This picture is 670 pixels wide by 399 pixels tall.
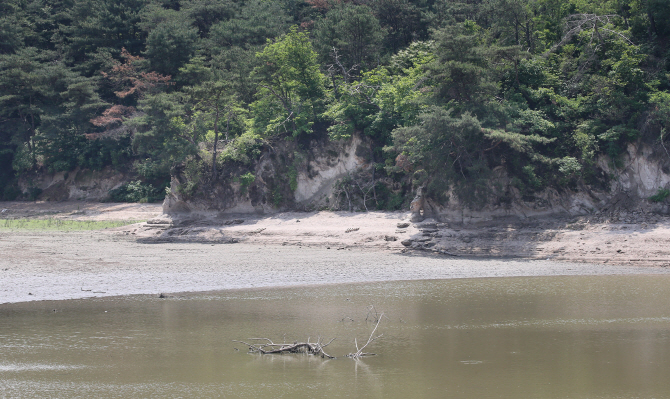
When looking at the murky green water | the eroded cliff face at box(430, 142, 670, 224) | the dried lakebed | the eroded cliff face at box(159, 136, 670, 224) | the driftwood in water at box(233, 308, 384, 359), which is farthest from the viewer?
the eroded cliff face at box(159, 136, 670, 224)

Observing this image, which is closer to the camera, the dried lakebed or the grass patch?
the dried lakebed

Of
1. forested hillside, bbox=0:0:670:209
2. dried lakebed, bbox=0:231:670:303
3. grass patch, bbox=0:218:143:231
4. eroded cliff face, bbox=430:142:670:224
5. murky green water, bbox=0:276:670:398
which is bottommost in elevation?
murky green water, bbox=0:276:670:398

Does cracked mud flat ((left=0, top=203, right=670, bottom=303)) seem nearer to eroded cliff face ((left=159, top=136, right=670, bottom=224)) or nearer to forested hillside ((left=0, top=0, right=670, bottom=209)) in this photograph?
eroded cliff face ((left=159, top=136, right=670, bottom=224))

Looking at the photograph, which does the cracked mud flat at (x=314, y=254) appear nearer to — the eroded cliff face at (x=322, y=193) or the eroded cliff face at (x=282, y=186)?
the eroded cliff face at (x=322, y=193)

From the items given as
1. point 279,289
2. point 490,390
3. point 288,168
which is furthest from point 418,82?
point 490,390

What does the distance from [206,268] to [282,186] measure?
13.0 metres

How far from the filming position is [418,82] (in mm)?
27547

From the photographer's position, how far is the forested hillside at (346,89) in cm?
2391

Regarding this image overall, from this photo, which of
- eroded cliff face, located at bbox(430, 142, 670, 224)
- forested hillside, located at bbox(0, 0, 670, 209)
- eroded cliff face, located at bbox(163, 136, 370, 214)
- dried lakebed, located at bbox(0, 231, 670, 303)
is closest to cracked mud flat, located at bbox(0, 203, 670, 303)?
dried lakebed, located at bbox(0, 231, 670, 303)

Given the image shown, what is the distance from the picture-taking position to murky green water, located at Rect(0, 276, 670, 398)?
8.35 m

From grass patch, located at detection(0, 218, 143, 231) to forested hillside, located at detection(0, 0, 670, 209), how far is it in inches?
209

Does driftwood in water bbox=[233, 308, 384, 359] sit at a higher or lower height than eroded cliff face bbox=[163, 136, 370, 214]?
lower

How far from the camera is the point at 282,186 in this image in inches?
1267

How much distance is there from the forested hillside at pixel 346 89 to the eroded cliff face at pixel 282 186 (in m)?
0.57
